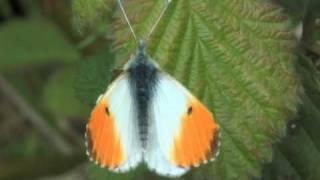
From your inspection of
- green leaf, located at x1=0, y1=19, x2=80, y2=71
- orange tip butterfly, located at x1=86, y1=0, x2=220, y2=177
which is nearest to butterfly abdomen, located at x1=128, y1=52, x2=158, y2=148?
orange tip butterfly, located at x1=86, y1=0, x2=220, y2=177

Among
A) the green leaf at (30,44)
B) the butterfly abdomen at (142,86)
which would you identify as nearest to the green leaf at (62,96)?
the green leaf at (30,44)

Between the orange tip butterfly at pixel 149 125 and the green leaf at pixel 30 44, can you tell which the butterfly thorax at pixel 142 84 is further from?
the green leaf at pixel 30 44

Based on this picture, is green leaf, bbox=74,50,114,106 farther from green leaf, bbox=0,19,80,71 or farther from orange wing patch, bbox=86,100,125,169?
green leaf, bbox=0,19,80,71

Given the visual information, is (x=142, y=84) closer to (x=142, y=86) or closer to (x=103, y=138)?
(x=142, y=86)

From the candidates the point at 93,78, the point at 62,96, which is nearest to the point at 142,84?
the point at 93,78

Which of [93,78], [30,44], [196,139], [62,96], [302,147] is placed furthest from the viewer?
[30,44]

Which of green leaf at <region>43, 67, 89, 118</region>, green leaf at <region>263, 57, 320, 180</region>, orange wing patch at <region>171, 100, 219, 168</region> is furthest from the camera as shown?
green leaf at <region>43, 67, 89, 118</region>

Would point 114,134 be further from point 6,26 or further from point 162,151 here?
point 6,26
